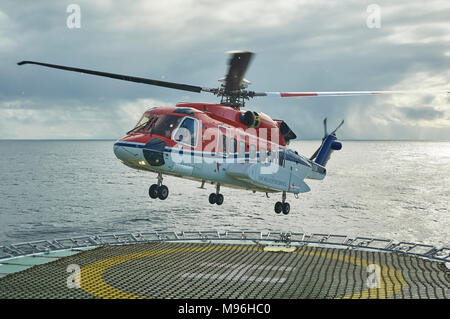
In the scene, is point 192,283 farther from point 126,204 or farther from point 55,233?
point 126,204

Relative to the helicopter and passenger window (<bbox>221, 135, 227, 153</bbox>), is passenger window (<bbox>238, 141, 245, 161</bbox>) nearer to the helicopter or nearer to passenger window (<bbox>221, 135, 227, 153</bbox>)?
the helicopter

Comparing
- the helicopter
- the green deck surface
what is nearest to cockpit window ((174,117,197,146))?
the helicopter

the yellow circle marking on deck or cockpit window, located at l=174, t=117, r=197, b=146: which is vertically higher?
cockpit window, located at l=174, t=117, r=197, b=146

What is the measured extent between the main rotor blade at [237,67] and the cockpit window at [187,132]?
7.92 ft

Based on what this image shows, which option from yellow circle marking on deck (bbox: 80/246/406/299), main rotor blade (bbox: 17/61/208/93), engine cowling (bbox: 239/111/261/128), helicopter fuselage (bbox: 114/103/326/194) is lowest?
yellow circle marking on deck (bbox: 80/246/406/299)

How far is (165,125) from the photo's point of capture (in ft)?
62.8

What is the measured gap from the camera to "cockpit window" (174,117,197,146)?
19.1 meters

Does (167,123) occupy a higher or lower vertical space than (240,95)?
lower

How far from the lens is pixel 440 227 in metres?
77.7

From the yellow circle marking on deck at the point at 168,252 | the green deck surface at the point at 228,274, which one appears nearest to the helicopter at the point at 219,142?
the green deck surface at the point at 228,274

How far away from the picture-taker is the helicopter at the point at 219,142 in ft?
60.3

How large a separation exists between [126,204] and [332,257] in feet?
221

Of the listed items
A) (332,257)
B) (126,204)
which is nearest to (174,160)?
(332,257)
